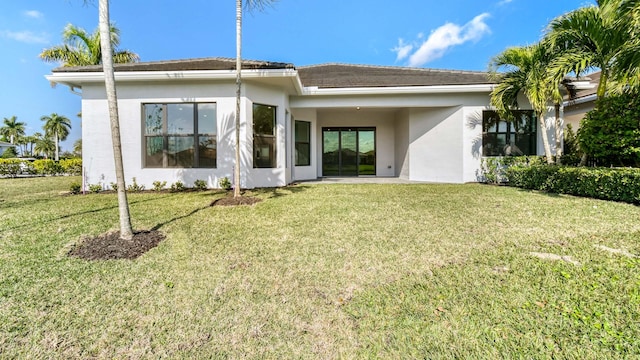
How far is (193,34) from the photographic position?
11.6 meters

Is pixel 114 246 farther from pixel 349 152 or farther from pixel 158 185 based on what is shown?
pixel 349 152

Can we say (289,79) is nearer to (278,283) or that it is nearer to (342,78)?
(342,78)

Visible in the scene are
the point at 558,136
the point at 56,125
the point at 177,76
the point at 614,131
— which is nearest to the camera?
the point at 614,131

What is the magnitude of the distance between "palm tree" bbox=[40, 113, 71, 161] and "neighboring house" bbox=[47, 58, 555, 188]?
1920 inches

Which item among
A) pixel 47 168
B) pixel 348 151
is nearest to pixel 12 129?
pixel 47 168

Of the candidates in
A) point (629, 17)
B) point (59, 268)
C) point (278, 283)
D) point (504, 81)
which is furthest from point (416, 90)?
point (59, 268)

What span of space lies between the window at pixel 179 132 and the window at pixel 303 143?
12.7 ft

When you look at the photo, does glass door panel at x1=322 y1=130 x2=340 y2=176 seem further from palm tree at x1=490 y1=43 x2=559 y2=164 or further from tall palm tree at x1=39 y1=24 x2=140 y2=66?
tall palm tree at x1=39 y1=24 x2=140 y2=66

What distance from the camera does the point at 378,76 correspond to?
12500 millimetres

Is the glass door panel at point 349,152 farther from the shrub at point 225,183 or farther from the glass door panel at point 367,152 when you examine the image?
the shrub at point 225,183

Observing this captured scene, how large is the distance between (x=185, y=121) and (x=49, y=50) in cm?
1531

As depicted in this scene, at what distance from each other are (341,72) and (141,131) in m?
9.42

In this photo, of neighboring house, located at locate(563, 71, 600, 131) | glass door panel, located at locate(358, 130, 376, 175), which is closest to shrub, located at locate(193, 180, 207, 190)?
glass door panel, located at locate(358, 130, 376, 175)

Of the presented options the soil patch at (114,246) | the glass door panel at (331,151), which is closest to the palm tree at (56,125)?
the glass door panel at (331,151)
